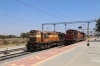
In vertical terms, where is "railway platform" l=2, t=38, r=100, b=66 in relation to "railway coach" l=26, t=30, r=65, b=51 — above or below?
below

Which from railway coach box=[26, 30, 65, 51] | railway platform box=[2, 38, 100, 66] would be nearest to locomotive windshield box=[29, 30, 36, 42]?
railway coach box=[26, 30, 65, 51]

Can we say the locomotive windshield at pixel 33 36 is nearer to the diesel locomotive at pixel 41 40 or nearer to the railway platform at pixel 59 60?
the diesel locomotive at pixel 41 40

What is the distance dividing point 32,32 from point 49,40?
16.2 ft

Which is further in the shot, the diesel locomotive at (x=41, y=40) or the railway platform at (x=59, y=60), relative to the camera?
the diesel locomotive at (x=41, y=40)

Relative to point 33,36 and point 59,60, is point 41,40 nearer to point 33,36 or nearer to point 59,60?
point 33,36

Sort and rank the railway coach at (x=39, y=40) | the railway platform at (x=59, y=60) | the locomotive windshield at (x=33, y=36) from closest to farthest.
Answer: the railway platform at (x=59, y=60) < the railway coach at (x=39, y=40) < the locomotive windshield at (x=33, y=36)

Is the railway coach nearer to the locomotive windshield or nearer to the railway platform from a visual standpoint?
the locomotive windshield

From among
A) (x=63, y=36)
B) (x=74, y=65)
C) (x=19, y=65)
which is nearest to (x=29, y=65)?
(x=19, y=65)

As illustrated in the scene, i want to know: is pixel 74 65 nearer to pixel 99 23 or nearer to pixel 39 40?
pixel 39 40

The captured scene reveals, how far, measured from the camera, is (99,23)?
71.2 m

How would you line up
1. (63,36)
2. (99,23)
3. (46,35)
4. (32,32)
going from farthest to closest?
(99,23)
(63,36)
(46,35)
(32,32)

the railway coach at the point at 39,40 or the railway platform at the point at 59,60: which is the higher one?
the railway coach at the point at 39,40

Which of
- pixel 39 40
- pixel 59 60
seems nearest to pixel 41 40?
pixel 39 40

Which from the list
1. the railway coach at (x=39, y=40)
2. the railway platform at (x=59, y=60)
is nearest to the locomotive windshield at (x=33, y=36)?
the railway coach at (x=39, y=40)
